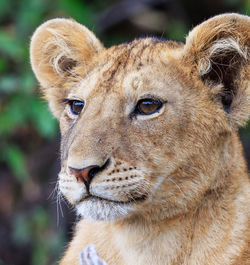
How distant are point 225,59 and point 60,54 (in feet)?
3.54

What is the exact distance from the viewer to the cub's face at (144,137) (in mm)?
3244

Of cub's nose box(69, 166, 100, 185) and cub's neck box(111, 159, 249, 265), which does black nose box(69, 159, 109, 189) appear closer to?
cub's nose box(69, 166, 100, 185)

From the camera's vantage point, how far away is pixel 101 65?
379 cm

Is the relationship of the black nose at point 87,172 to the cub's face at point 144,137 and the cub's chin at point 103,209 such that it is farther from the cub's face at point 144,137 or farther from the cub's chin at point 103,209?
the cub's chin at point 103,209

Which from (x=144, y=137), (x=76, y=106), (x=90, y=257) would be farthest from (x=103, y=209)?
(x=76, y=106)

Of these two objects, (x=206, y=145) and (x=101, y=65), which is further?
(x=101, y=65)

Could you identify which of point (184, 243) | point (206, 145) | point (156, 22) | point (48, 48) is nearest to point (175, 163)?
point (206, 145)

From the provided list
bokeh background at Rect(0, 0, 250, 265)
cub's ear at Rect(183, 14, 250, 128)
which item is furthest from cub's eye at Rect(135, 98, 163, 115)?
bokeh background at Rect(0, 0, 250, 265)

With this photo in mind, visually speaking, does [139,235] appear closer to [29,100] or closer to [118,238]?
[118,238]

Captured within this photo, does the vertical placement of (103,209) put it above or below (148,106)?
below

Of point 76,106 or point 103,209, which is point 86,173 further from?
point 76,106

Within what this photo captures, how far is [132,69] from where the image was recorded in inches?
140

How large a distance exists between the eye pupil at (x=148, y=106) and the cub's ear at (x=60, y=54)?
2.17ft

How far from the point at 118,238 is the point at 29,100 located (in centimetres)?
295
